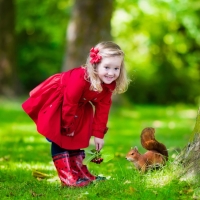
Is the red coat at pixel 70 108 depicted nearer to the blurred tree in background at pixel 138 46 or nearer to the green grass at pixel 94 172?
the green grass at pixel 94 172

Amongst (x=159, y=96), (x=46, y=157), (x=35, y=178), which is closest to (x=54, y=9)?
(x=159, y=96)

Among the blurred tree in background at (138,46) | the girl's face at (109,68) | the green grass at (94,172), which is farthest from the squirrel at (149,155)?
the blurred tree in background at (138,46)

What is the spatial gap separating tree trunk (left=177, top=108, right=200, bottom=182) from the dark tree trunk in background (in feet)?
30.7

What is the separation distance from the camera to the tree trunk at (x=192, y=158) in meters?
4.64

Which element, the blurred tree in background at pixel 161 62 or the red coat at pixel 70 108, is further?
the blurred tree in background at pixel 161 62

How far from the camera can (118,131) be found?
36.5 feet

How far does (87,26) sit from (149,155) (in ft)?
30.5

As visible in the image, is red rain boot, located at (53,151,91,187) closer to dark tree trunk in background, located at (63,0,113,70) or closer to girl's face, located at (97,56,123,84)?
girl's face, located at (97,56,123,84)

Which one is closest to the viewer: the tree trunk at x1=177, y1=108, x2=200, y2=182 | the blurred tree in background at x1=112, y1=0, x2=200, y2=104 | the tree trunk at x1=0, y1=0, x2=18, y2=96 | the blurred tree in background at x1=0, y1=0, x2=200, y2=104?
the tree trunk at x1=177, y1=108, x2=200, y2=182

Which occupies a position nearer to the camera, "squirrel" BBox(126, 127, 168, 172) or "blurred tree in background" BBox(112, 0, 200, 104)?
"squirrel" BBox(126, 127, 168, 172)

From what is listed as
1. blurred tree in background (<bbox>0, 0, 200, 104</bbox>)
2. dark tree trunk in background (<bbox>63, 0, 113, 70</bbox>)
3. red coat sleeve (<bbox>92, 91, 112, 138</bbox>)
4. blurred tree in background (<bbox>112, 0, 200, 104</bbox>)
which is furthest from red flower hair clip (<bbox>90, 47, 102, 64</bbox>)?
blurred tree in background (<bbox>112, 0, 200, 104</bbox>)

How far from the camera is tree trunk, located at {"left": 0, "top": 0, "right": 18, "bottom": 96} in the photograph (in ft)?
58.5

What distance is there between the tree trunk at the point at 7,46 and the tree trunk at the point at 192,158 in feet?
43.8

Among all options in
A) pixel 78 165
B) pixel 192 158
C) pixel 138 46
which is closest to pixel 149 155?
pixel 192 158
